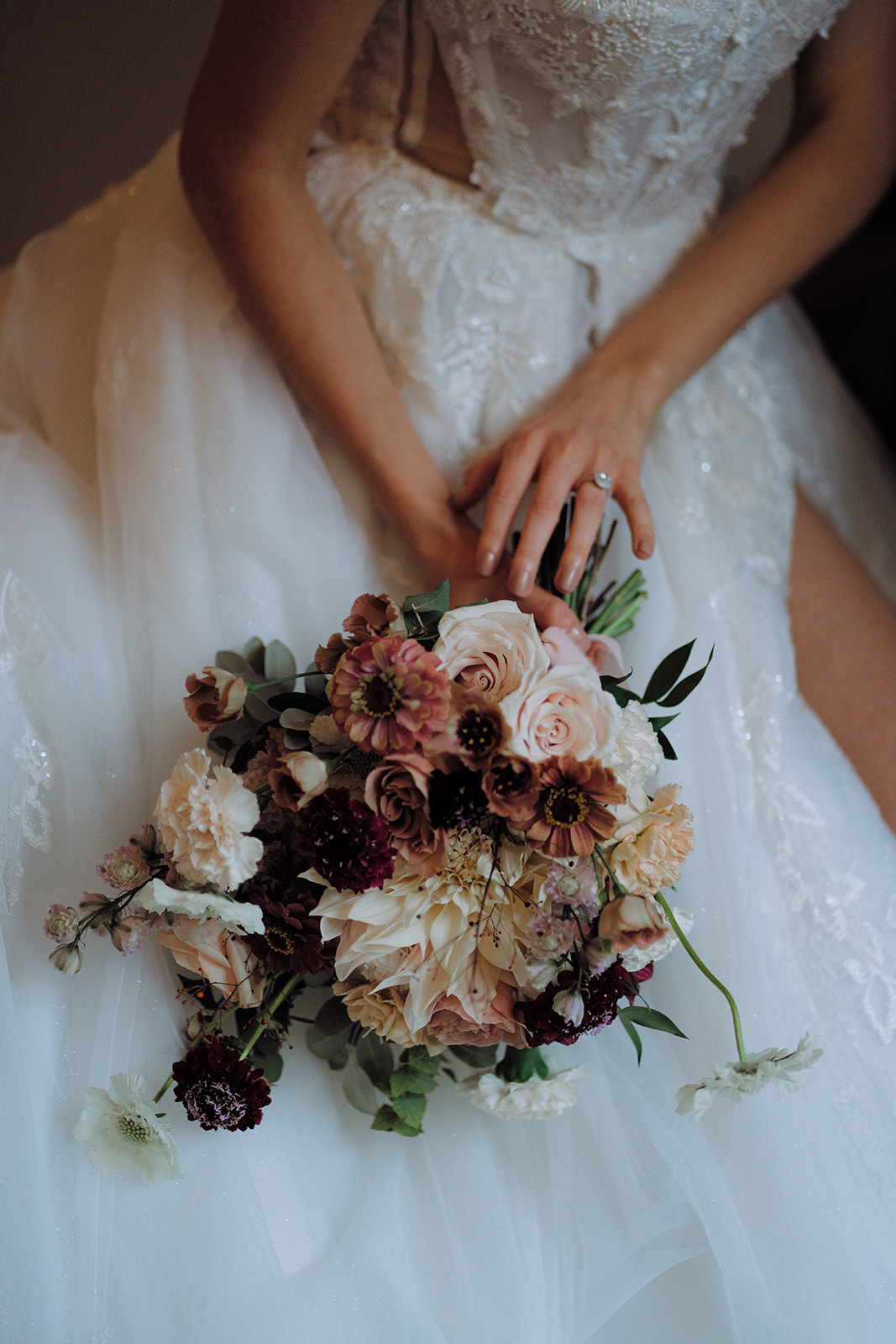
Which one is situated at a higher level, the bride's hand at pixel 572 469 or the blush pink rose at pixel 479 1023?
the bride's hand at pixel 572 469

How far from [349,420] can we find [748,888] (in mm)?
503

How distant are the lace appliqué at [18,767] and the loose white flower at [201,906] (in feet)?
0.42

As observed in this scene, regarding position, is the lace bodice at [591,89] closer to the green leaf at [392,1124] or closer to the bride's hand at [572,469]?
the bride's hand at [572,469]

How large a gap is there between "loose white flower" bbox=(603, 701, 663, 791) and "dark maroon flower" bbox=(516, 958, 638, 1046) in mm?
110

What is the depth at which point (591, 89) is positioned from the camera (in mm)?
775

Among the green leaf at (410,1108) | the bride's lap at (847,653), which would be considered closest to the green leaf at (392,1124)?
the green leaf at (410,1108)

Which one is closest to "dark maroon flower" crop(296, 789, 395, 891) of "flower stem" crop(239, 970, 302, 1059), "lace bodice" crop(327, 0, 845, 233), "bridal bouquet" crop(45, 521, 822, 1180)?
"bridal bouquet" crop(45, 521, 822, 1180)

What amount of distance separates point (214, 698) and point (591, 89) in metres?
0.64

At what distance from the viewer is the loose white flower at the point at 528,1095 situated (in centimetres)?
58

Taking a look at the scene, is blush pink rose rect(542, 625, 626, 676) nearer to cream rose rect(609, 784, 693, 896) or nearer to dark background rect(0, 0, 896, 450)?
cream rose rect(609, 784, 693, 896)

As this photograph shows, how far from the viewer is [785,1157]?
59 cm

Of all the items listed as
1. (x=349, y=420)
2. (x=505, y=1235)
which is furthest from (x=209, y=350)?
(x=505, y=1235)

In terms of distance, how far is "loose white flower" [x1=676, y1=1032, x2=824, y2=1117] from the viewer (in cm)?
51

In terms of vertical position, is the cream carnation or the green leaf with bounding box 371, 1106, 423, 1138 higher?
the cream carnation
